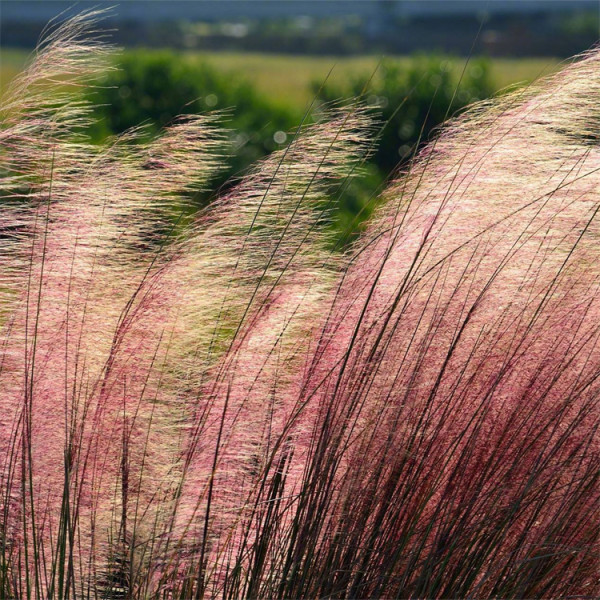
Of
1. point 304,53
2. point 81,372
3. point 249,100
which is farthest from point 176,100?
point 304,53

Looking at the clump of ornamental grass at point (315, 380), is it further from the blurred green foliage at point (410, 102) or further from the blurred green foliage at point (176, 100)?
the blurred green foliage at point (410, 102)

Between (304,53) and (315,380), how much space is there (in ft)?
90.1

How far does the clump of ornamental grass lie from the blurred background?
0.56 m

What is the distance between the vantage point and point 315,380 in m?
2.06

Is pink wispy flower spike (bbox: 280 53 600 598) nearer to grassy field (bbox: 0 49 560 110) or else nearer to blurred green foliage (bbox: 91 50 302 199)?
blurred green foliage (bbox: 91 50 302 199)

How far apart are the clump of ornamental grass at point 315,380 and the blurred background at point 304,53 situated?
0.56 m

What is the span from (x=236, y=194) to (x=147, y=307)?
40cm

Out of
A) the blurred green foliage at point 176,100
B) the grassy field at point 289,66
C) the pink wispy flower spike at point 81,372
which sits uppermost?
the pink wispy flower spike at point 81,372

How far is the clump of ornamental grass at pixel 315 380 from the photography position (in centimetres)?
197

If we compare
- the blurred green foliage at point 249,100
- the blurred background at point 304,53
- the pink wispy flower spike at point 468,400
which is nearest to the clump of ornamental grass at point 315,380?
the pink wispy flower spike at point 468,400

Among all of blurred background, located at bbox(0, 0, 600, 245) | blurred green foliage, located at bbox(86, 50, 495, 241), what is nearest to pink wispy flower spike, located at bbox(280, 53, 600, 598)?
blurred background, located at bbox(0, 0, 600, 245)

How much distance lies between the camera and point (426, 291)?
210cm

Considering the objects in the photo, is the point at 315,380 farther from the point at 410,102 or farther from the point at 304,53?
the point at 304,53

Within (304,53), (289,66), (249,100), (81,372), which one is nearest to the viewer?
(81,372)
